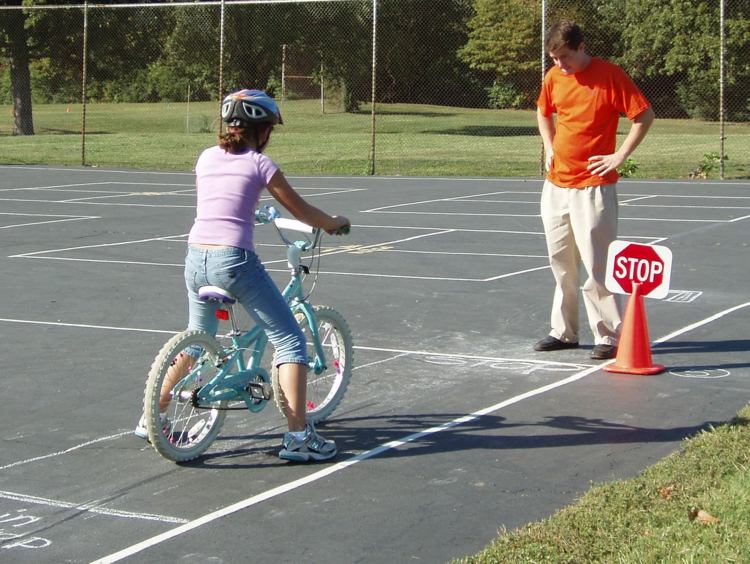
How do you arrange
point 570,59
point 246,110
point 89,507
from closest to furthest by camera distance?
point 89,507 → point 246,110 → point 570,59

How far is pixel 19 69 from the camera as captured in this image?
146ft

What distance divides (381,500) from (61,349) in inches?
161

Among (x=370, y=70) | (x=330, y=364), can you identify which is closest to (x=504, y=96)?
(x=370, y=70)

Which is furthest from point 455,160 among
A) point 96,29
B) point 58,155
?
point 96,29

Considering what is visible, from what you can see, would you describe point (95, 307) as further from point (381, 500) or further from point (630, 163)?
point (630, 163)

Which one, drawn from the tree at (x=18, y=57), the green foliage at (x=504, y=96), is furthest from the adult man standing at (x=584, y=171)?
the green foliage at (x=504, y=96)

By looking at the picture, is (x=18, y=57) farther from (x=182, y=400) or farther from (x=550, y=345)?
(x=182, y=400)

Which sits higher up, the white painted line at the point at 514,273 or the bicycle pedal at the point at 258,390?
the white painted line at the point at 514,273

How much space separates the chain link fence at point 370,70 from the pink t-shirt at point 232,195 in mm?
25848

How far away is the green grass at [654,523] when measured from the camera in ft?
15.3

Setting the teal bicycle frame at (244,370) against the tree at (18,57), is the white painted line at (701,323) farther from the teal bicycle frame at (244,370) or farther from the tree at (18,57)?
the tree at (18,57)

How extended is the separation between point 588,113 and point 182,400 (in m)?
3.88

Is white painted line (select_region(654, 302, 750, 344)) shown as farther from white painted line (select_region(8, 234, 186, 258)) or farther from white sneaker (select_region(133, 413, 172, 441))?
white painted line (select_region(8, 234, 186, 258))

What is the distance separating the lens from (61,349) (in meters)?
8.96
